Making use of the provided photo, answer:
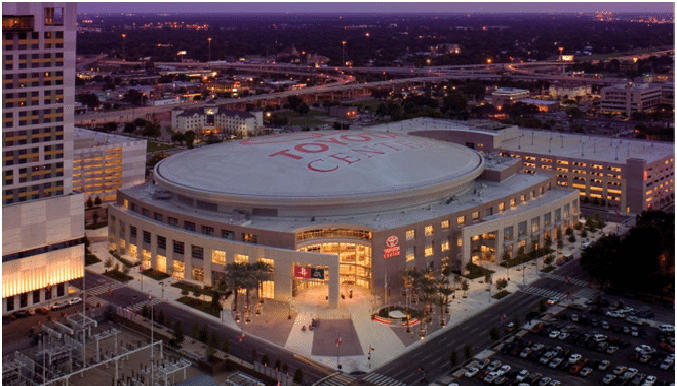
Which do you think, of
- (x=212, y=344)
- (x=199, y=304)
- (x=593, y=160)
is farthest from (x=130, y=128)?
(x=212, y=344)

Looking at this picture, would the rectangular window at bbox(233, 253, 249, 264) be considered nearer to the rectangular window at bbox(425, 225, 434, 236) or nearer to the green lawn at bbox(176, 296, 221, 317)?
the green lawn at bbox(176, 296, 221, 317)

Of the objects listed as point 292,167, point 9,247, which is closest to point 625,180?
point 292,167

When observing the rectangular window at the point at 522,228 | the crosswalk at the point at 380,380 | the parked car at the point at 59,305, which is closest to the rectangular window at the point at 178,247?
the parked car at the point at 59,305

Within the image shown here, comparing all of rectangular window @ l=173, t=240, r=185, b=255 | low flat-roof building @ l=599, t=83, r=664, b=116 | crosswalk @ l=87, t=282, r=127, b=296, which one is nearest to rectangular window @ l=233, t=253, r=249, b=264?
rectangular window @ l=173, t=240, r=185, b=255

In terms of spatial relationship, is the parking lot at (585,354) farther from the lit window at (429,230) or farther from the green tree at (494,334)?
the lit window at (429,230)

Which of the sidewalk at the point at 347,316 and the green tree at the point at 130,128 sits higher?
the green tree at the point at 130,128

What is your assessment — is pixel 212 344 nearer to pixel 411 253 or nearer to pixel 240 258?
pixel 240 258

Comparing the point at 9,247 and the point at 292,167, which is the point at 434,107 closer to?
the point at 292,167
